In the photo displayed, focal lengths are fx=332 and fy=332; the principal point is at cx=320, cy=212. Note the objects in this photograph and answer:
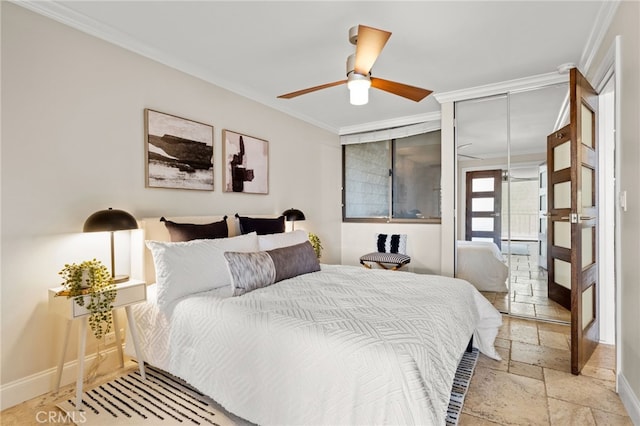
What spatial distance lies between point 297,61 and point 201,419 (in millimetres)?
2783

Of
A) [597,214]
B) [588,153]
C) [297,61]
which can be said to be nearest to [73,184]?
[297,61]

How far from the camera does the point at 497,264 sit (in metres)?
3.85

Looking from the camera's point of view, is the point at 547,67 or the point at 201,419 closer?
the point at 201,419

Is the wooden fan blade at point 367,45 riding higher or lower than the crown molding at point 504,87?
lower

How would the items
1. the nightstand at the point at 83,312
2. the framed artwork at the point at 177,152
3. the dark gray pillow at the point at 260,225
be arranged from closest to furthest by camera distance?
the nightstand at the point at 83,312
the framed artwork at the point at 177,152
the dark gray pillow at the point at 260,225

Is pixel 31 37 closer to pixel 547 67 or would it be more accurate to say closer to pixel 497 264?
pixel 547 67

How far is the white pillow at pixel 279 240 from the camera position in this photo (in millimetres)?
2963

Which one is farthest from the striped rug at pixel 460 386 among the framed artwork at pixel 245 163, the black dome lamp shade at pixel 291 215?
the framed artwork at pixel 245 163

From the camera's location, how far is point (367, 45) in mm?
1961

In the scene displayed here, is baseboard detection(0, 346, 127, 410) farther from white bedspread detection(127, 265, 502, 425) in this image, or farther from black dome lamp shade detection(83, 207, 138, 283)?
black dome lamp shade detection(83, 207, 138, 283)

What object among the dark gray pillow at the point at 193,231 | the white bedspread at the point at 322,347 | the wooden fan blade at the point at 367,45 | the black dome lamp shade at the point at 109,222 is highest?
the wooden fan blade at the point at 367,45

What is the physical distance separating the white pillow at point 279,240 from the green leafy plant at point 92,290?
118 centimetres

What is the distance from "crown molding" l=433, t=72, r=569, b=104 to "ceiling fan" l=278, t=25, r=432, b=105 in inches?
57.5

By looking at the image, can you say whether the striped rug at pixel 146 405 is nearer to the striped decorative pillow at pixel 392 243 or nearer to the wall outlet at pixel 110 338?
the wall outlet at pixel 110 338
